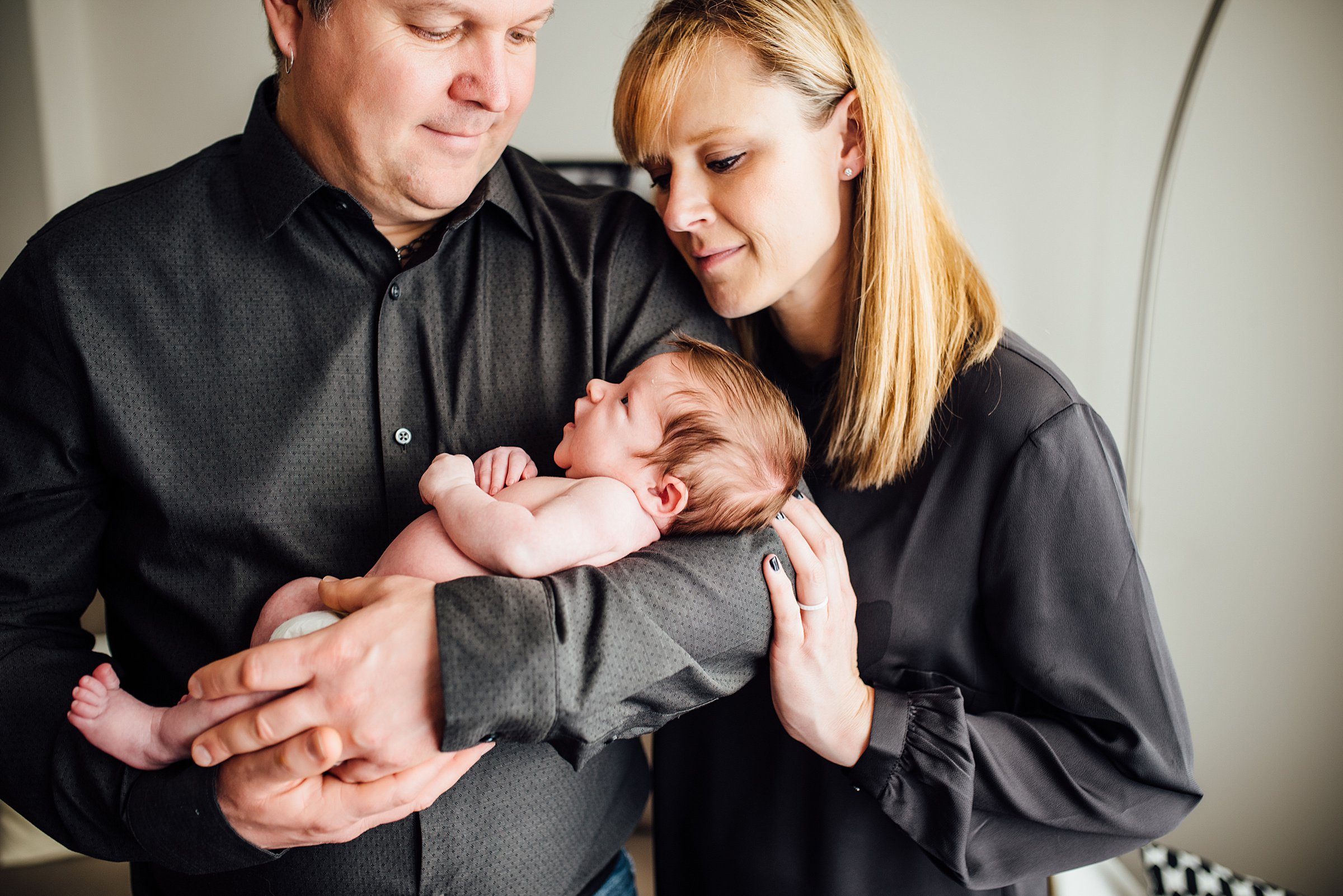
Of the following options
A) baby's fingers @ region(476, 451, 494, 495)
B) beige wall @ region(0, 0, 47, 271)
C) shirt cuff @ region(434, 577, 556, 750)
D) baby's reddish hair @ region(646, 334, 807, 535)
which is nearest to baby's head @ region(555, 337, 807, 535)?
baby's reddish hair @ region(646, 334, 807, 535)

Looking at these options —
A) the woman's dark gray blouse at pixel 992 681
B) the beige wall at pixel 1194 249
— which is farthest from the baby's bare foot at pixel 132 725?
the beige wall at pixel 1194 249

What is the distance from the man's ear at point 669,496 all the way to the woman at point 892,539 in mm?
171

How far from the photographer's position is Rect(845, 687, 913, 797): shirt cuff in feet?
4.23

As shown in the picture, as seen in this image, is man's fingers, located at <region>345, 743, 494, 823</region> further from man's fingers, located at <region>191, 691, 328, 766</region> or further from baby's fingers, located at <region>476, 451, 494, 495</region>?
baby's fingers, located at <region>476, 451, 494, 495</region>

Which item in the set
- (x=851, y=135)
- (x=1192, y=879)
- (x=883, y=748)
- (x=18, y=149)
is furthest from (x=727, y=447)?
(x=18, y=149)

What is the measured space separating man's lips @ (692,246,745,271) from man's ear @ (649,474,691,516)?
1.41 feet

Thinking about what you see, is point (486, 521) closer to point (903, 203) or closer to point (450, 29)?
point (450, 29)

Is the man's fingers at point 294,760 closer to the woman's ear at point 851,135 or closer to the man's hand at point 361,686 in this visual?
the man's hand at point 361,686

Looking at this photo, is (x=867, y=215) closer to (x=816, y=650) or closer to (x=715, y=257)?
(x=715, y=257)

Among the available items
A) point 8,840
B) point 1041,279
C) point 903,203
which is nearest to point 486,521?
point 903,203

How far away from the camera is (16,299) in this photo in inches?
50.2

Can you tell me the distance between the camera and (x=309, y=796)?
1.02 meters

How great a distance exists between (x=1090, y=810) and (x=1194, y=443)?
1.68 meters

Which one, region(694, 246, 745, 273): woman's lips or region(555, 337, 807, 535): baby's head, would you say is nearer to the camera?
region(555, 337, 807, 535): baby's head
